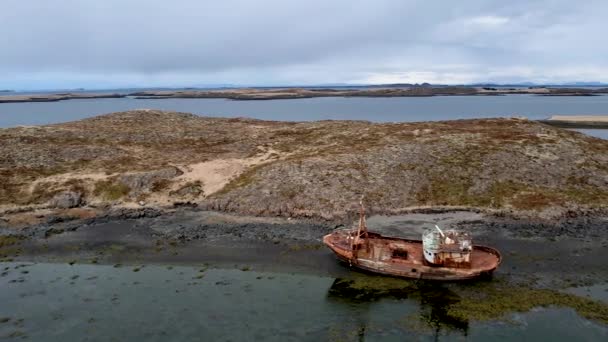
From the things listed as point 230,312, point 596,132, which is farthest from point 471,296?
point 596,132

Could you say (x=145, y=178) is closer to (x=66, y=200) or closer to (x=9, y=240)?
(x=66, y=200)

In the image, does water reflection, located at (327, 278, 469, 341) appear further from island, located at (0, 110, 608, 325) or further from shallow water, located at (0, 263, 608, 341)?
island, located at (0, 110, 608, 325)

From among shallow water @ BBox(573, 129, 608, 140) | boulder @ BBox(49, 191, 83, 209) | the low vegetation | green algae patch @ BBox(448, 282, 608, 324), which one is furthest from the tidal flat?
shallow water @ BBox(573, 129, 608, 140)

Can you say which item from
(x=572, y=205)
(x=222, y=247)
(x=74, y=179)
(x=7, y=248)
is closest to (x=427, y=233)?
(x=222, y=247)

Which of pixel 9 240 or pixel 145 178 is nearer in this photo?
A: pixel 9 240

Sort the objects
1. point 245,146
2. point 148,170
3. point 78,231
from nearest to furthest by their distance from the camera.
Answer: point 78,231 → point 148,170 → point 245,146

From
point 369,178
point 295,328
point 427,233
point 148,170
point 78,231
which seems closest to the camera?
point 295,328

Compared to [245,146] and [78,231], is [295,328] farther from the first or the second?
[245,146]
